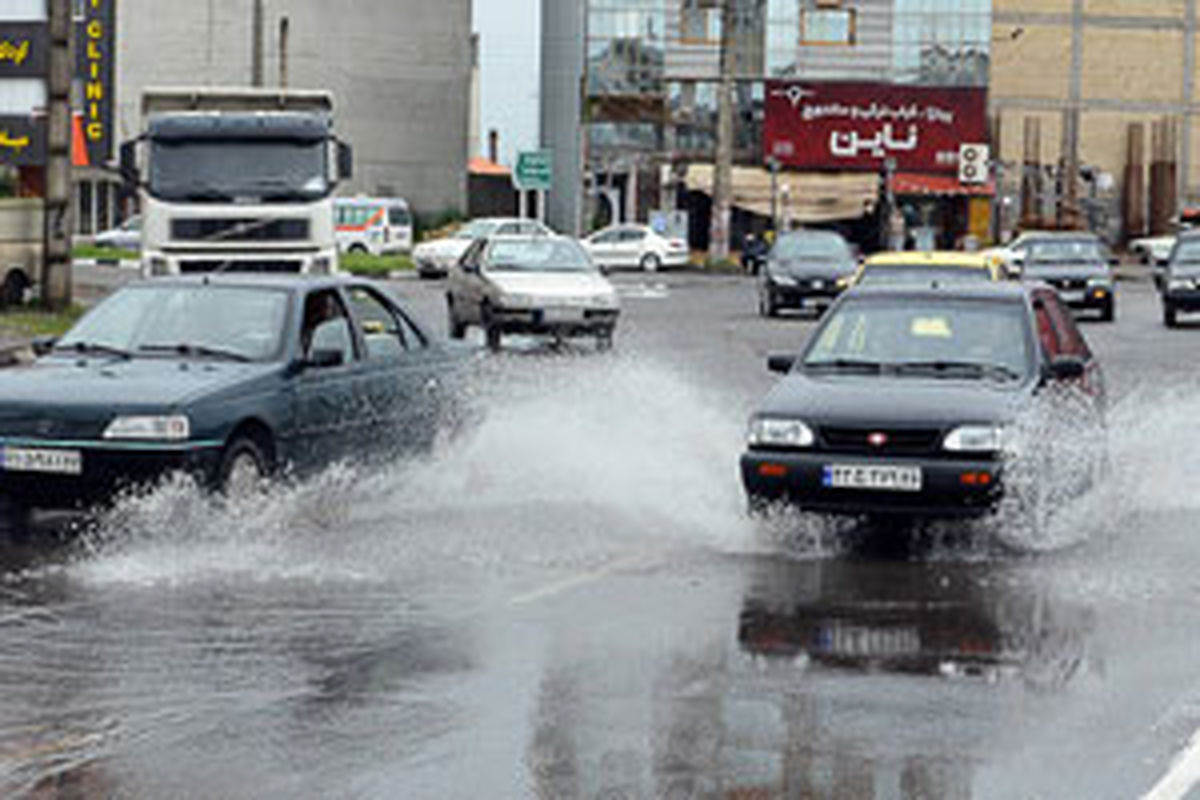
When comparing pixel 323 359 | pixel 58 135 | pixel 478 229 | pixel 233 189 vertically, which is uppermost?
pixel 58 135

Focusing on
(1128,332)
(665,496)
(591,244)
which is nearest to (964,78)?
(591,244)

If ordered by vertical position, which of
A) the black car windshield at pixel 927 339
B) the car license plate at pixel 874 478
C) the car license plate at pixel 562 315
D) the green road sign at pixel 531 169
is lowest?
the car license plate at pixel 874 478

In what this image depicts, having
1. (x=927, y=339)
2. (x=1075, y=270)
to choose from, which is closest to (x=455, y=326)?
(x=1075, y=270)

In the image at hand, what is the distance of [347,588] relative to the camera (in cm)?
1020

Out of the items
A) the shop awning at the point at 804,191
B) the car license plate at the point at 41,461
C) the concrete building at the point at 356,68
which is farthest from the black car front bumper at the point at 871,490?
the concrete building at the point at 356,68

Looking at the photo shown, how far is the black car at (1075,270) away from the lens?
125ft

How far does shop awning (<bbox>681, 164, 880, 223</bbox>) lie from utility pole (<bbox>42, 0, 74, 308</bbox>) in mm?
43078

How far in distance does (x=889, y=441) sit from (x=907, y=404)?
10.9 inches

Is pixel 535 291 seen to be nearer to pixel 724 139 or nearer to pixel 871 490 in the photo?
pixel 871 490

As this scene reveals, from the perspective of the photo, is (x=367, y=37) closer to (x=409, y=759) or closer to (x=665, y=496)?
(x=665, y=496)

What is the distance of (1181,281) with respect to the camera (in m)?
36.8

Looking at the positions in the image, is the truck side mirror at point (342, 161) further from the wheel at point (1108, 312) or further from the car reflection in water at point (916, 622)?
the car reflection in water at point (916, 622)

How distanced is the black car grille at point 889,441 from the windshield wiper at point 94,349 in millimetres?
3847

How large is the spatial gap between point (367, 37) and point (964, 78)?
19.2 metres
